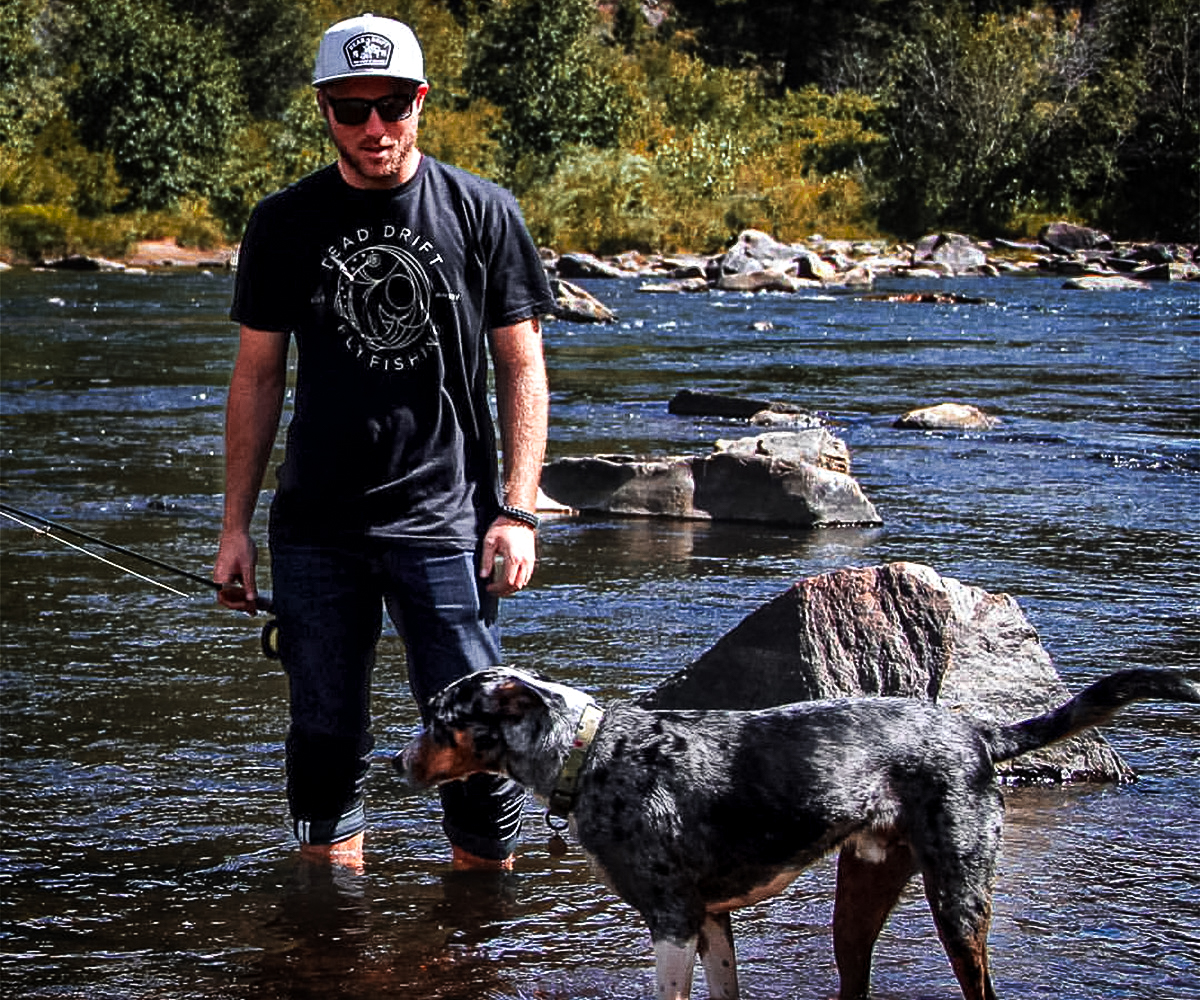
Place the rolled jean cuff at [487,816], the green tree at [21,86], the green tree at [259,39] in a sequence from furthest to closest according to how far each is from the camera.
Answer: the green tree at [259,39], the green tree at [21,86], the rolled jean cuff at [487,816]

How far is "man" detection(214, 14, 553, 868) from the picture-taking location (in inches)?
195

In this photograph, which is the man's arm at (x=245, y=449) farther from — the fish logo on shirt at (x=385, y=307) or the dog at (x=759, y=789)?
the dog at (x=759, y=789)

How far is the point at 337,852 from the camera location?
559cm

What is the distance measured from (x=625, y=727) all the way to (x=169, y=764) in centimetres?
282

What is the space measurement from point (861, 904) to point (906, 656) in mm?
2055

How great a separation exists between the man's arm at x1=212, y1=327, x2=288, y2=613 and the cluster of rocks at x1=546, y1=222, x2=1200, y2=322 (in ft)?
101

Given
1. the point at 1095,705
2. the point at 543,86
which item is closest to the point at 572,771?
the point at 1095,705

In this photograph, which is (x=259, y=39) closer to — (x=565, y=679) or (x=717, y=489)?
(x=717, y=489)

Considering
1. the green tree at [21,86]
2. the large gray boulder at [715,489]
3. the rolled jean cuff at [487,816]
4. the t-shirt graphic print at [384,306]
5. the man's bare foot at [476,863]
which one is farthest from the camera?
the green tree at [21,86]

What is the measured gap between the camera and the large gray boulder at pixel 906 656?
664 centimetres

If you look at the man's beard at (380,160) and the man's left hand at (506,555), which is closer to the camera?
the man's beard at (380,160)

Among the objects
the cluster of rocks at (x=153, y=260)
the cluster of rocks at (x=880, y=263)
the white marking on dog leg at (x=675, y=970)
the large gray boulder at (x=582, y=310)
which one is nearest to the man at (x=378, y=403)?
the white marking on dog leg at (x=675, y=970)

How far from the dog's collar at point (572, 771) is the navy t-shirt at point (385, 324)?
79cm

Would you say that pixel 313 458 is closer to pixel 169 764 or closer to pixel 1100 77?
pixel 169 764
